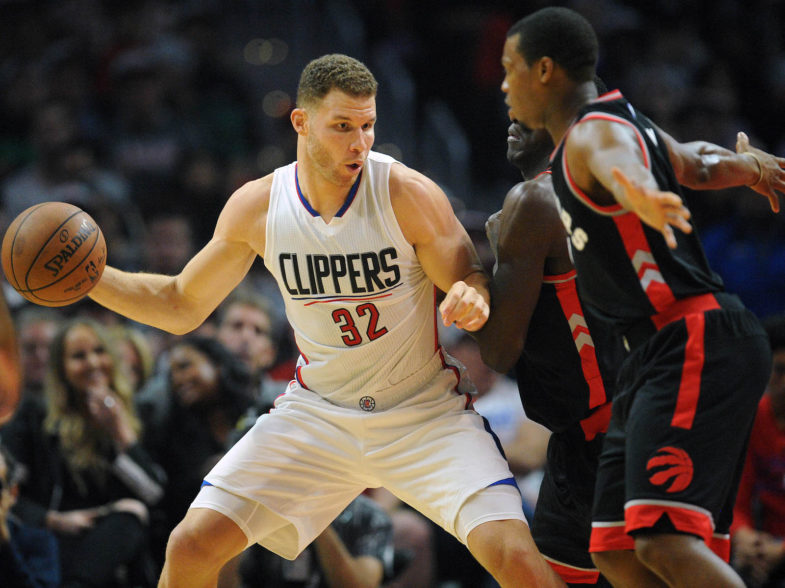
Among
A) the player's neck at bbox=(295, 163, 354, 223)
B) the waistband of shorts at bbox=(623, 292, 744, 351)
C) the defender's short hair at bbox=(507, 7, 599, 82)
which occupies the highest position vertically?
the defender's short hair at bbox=(507, 7, 599, 82)

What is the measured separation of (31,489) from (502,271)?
3.84 metres

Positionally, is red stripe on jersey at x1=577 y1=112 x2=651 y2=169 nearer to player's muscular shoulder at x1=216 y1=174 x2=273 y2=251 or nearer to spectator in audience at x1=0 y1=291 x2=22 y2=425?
player's muscular shoulder at x1=216 y1=174 x2=273 y2=251

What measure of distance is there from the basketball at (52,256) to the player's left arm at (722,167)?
2.42 metres

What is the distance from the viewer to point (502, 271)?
402 centimetres

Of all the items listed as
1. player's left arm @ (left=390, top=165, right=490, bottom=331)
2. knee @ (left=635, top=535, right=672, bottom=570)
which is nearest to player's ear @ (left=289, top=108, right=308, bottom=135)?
player's left arm @ (left=390, top=165, right=490, bottom=331)

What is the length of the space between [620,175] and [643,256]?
40 centimetres

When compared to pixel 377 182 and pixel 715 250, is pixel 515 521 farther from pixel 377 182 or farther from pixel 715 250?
pixel 715 250

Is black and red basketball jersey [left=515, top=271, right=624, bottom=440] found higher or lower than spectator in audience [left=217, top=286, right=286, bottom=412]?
higher

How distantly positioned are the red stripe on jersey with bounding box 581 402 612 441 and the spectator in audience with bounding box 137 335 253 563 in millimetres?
2904

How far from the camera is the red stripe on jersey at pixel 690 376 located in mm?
3232

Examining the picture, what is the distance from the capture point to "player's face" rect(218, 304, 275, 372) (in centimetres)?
713

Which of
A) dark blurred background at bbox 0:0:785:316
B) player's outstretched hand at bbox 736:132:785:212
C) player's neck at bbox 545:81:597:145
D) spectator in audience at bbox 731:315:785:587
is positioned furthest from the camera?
dark blurred background at bbox 0:0:785:316

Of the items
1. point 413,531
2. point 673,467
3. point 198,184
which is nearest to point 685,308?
point 673,467

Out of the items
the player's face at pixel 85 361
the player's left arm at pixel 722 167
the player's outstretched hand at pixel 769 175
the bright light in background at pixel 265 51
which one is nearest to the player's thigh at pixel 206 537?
the player's left arm at pixel 722 167
